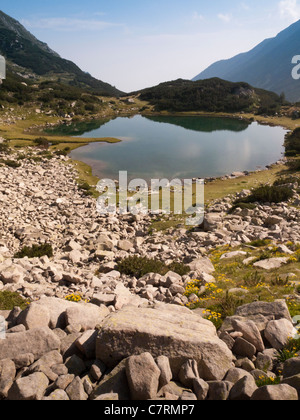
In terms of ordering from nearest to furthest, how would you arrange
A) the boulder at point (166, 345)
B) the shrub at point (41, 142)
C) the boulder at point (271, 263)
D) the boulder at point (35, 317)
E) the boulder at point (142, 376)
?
the boulder at point (142, 376) → the boulder at point (166, 345) → the boulder at point (35, 317) → the boulder at point (271, 263) → the shrub at point (41, 142)

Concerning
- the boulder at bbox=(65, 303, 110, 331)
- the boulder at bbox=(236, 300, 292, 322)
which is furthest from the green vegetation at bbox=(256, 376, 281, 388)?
the boulder at bbox=(65, 303, 110, 331)

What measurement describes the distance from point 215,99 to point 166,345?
13896 cm

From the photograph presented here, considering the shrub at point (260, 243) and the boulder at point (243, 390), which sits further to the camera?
the shrub at point (260, 243)

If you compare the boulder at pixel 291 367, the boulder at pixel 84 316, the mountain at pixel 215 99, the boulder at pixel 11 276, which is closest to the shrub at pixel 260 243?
the boulder at pixel 291 367

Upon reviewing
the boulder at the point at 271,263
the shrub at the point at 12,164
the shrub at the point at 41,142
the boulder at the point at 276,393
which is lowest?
the boulder at the point at 271,263

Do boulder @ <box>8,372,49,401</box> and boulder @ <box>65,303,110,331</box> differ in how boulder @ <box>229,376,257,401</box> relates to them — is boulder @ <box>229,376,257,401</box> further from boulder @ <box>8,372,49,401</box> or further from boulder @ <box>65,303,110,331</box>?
boulder @ <box>65,303,110,331</box>

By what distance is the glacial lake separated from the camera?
141 feet

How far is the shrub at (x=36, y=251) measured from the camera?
51.3 ft

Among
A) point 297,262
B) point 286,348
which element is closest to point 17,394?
point 286,348

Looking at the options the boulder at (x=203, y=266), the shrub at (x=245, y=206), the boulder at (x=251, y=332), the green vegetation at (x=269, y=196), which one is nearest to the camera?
the boulder at (x=251, y=332)

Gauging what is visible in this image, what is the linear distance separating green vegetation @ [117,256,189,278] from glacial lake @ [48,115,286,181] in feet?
82.3

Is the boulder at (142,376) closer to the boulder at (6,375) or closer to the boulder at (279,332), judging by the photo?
the boulder at (6,375)

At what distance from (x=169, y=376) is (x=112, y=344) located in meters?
1.33

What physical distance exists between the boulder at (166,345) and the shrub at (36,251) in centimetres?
1127
